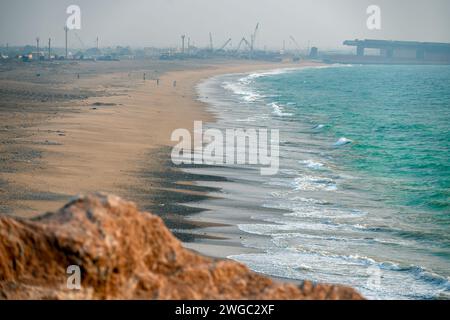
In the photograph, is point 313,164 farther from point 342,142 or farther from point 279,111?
point 279,111

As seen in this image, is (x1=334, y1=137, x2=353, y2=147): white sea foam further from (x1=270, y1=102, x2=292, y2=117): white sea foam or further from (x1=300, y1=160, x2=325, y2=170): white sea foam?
(x1=270, y1=102, x2=292, y2=117): white sea foam

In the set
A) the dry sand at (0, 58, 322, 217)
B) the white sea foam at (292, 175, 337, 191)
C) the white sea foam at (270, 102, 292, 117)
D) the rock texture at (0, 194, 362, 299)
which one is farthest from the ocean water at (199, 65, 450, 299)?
the rock texture at (0, 194, 362, 299)

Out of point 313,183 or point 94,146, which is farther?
point 94,146

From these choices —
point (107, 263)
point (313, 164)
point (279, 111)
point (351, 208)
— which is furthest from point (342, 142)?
point (107, 263)

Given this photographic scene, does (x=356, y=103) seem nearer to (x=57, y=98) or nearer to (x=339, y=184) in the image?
(x=57, y=98)
